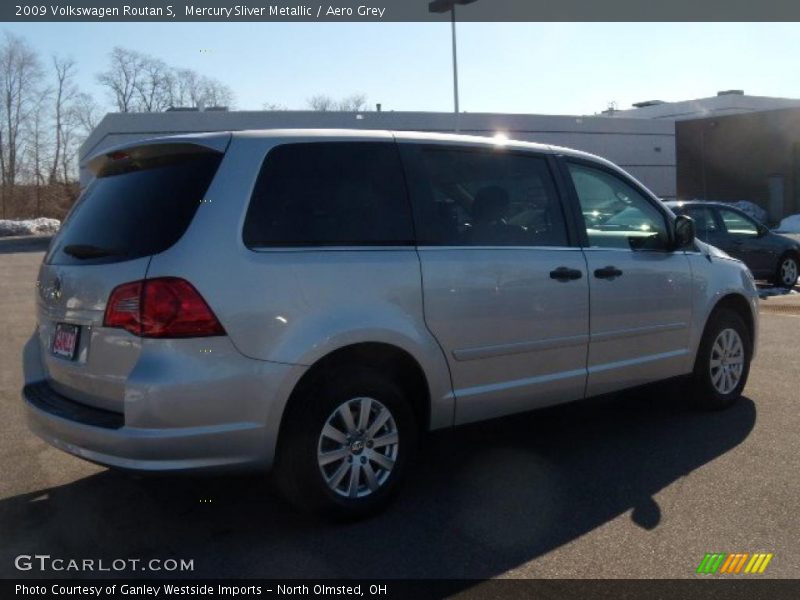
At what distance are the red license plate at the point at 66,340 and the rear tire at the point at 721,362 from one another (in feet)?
14.1

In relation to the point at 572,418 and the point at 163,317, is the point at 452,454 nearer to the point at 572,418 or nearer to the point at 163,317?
the point at 572,418

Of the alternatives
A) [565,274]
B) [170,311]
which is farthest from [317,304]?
[565,274]

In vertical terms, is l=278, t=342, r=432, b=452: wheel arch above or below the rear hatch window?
below

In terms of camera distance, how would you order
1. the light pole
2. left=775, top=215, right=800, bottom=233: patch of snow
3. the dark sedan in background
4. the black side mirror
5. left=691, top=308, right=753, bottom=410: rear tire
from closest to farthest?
the black side mirror
left=691, top=308, right=753, bottom=410: rear tire
the dark sedan in background
the light pole
left=775, top=215, right=800, bottom=233: patch of snow

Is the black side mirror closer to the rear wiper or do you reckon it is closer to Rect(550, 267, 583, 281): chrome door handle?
Rect(550, 267, 583, 281): chrome door handle

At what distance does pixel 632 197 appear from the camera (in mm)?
6211

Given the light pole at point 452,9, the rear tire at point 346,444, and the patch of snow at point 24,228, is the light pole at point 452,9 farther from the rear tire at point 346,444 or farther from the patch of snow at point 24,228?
the patch of snow at point 24,228

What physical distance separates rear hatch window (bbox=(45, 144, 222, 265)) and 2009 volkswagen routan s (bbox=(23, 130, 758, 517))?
0.01 meters

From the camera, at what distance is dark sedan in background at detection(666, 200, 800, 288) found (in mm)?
15328

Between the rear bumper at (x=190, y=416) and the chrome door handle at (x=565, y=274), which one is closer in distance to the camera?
the rear bumper at (x=190, y=416)

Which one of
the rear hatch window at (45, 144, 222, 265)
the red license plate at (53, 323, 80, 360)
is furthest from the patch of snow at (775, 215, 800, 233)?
the red license plate at (53, 323, 80, 360)

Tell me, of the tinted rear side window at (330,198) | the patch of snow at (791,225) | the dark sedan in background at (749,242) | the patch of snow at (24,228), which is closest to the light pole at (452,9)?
the dark sedan in background at (749,242)

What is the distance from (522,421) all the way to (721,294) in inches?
68.1

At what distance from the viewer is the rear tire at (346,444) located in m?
4.23
